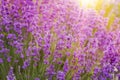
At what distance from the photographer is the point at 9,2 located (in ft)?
12.2

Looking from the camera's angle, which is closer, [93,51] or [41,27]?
[93,51]

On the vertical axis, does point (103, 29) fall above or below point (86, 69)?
above

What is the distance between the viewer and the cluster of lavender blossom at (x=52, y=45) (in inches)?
120

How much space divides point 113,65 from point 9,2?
143cm

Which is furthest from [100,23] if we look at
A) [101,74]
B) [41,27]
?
[101,74]

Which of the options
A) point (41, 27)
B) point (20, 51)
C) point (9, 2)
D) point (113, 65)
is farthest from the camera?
point (9, 2)

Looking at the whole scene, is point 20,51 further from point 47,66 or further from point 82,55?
point 82,55

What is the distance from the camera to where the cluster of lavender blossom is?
3.06 m

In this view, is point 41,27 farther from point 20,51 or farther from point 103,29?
point 103,29

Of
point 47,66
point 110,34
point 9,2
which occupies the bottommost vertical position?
point 47,66

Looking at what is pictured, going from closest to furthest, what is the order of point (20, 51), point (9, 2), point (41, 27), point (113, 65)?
point (113, 65) < point (20, 51) < point (41, 27) < point (9, 2)

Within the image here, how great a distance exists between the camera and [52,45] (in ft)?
11.6

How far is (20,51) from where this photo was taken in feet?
10.2

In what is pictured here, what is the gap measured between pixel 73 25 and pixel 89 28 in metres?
0.18
